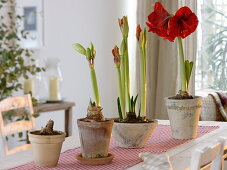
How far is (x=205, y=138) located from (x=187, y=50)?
8.14 ft

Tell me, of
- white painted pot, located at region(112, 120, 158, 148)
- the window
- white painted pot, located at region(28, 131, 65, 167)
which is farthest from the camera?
the window

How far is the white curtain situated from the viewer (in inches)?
198

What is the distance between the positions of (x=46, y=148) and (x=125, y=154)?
384 mm

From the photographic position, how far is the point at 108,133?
1.92m

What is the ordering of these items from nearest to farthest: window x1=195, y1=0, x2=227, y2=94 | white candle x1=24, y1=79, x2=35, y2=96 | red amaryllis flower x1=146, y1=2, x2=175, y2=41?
red amaryllis flower x1=146, y1=2, x2=175, y2=41
white candle x1=24, y1=79, x2=35, y2=96
window x1=195, y1=0, x2=227, y2=94

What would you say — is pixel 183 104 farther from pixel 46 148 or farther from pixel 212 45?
pixel 212 45

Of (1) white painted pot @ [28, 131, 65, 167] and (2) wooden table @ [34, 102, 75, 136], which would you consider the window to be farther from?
(1) white painted pot @ [28, 131, 65, 167]

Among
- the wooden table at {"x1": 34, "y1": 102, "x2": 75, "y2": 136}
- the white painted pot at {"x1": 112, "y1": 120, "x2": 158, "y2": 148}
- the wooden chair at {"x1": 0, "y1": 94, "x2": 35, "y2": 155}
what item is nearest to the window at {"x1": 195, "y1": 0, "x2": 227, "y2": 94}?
the wooden table at {"x1": 34, "y1": 102, "x2": 75, "y2": 136}

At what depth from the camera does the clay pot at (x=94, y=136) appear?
6.16ft

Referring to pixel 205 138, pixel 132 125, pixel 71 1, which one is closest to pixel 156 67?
pixel 71 1

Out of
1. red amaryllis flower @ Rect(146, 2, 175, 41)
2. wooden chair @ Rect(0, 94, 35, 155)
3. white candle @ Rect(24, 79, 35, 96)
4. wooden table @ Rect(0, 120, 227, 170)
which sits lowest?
wooden table @ Rect(0, 120, 227, 170)

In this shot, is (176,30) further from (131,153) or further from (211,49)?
(211,49)

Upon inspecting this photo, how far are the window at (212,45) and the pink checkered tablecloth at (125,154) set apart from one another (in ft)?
7.92

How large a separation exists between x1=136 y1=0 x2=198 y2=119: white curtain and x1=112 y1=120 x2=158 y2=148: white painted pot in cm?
288
